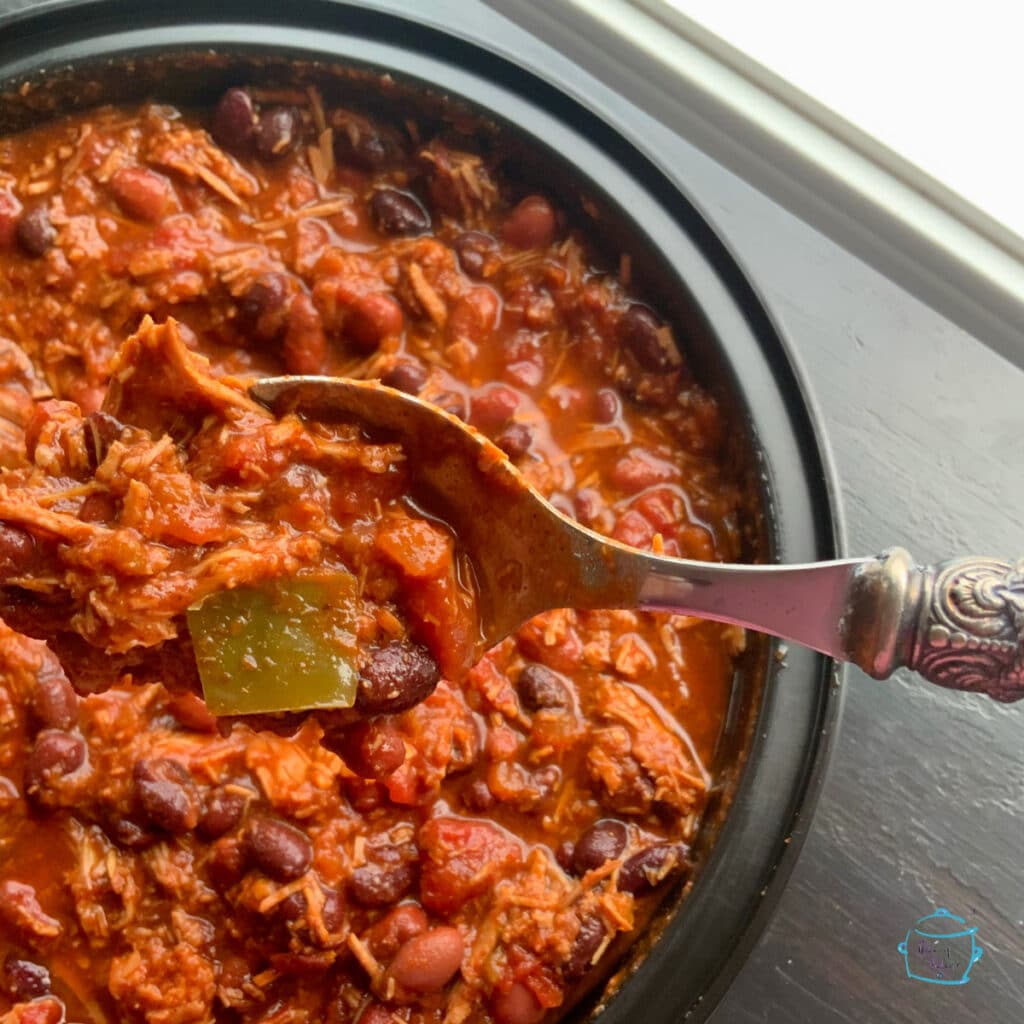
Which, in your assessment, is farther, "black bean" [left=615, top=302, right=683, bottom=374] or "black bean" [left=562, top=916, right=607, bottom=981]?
"black bean" [left=615, top=302, right=683, bottom=374]

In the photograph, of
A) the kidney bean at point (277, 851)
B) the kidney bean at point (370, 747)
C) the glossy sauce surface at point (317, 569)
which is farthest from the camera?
the kidney bean at point (277, 851)

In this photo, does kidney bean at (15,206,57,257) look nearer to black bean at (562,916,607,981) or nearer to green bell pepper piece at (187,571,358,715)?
green bell pepper piece at (187,571,358,715)

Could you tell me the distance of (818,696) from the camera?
2.01 meters

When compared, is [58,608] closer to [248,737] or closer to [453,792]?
[248,737]

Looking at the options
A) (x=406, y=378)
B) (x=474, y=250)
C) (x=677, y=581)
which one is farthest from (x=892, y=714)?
(x=474, y=250)

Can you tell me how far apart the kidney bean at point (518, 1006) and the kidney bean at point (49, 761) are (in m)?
1.00

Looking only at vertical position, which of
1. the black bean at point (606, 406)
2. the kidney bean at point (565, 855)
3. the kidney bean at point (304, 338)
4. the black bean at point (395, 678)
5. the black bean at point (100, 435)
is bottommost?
the kidney bean at point (565, 855)

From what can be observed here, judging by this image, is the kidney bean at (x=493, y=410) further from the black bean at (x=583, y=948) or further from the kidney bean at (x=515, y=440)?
the black bean at (x=583, y=948)

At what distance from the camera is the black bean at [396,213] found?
8.04 feet

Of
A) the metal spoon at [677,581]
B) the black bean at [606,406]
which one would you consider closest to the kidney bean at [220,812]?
the metal spoon at [677,581]

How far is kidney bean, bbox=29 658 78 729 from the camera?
2141 mm

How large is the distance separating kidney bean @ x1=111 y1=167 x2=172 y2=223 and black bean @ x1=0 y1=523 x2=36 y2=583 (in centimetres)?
113

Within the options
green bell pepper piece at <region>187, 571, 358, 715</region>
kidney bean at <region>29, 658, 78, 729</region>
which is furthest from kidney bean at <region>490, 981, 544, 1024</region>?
kidney bean at <region>29, 658, 78, 729</region>

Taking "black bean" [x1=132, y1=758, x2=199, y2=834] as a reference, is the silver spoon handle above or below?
above
